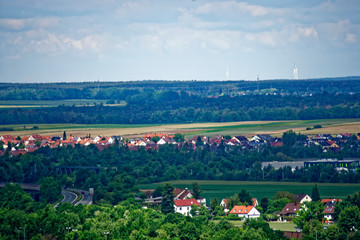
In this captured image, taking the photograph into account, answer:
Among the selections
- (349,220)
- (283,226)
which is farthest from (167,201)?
(349,220)

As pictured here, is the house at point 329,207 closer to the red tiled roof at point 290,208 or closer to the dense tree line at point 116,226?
the red tiled roof at point 290,208

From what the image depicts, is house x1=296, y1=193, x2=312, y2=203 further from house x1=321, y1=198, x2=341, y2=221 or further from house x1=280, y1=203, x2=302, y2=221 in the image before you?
house x1=280, y1=203, x2=302, y2=221

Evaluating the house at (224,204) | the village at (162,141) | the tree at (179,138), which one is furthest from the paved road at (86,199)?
the tree at (179,138)

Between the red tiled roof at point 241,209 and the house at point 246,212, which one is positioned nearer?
the house at point 246,212

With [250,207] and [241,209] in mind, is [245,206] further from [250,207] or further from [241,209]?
[250,207]

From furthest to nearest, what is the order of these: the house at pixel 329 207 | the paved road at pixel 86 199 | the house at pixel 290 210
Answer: the paved road at pixel 86 199 → the house at pixel 290 210 → the house at pixel 329 207

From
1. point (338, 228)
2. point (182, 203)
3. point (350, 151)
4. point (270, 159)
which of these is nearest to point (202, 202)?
point (182, 203)

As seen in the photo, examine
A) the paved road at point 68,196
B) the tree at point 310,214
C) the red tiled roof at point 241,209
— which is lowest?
the paved road at point 68,196
